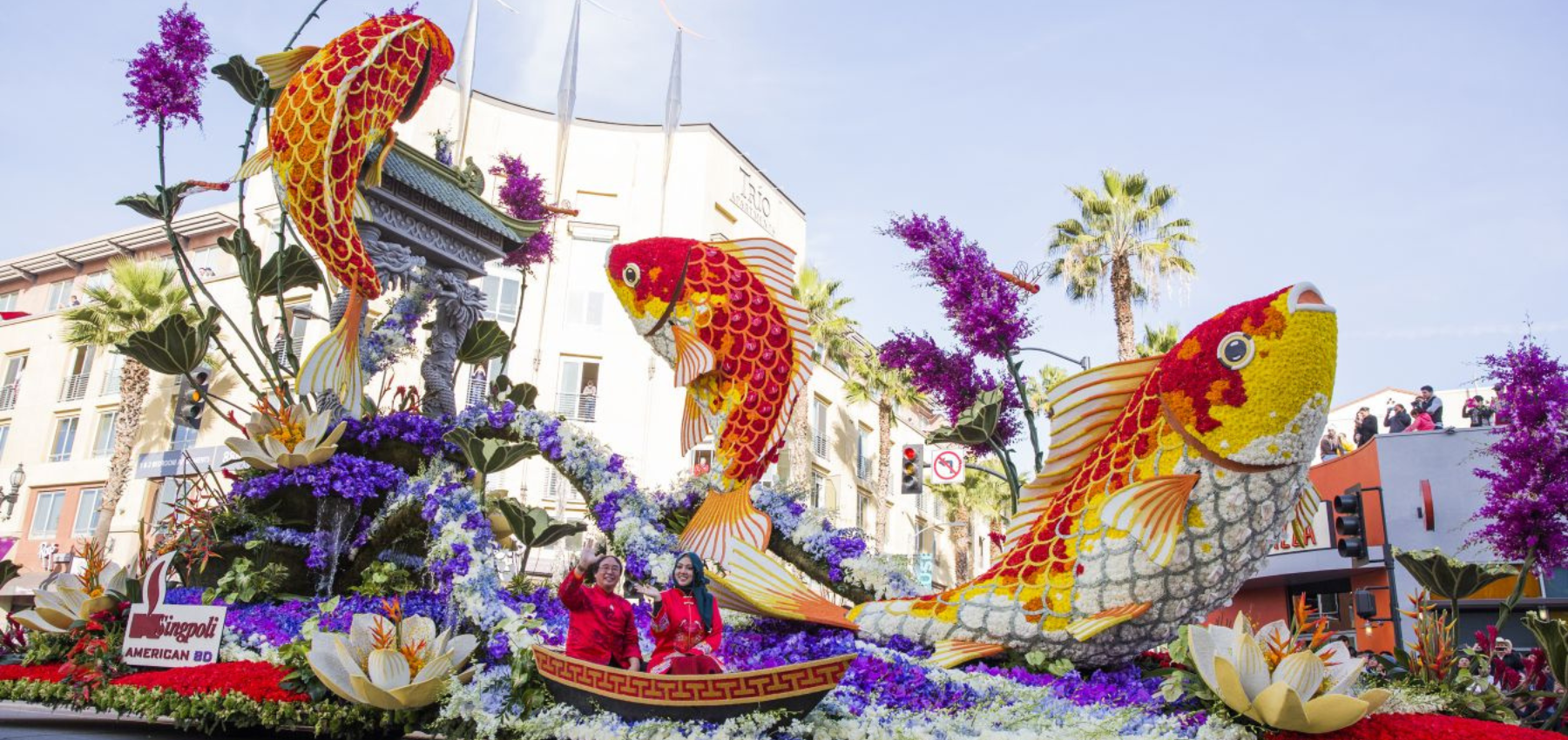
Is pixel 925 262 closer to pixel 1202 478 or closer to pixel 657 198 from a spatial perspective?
pixel 1202 478

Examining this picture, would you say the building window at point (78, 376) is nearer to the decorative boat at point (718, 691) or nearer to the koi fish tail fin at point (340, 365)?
the koi fish tail fin at point (340, 365)

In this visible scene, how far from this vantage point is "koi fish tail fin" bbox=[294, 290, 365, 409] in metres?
9.55

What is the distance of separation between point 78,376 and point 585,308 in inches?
634

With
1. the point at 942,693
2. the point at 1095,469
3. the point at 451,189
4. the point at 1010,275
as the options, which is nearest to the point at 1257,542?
the point at 1095,469

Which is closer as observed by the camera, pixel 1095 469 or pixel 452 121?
pixel 1095 469

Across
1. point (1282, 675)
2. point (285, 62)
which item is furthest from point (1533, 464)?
point (285, 62)

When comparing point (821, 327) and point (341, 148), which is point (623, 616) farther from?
point (821, 327)

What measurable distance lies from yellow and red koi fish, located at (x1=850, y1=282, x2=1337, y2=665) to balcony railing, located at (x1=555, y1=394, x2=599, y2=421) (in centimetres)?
2097

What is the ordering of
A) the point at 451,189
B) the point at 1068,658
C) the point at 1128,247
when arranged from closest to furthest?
the point at 1068,658 < the point at 451,189 < the point at 1128,247

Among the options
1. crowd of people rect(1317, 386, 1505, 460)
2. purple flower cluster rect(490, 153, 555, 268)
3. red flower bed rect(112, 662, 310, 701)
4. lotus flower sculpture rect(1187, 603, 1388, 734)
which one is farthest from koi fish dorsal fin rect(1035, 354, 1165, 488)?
crowd of people rect(1317, 386, 1505, 460)

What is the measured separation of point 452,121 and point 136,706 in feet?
74.1

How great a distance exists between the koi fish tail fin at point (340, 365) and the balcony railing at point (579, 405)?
17726 millimetres

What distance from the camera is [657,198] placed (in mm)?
28922

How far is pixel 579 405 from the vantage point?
27625 millimetres
